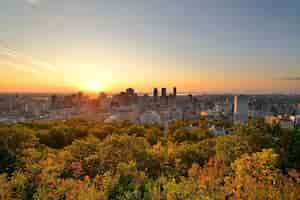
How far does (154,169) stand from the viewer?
23.1 ft

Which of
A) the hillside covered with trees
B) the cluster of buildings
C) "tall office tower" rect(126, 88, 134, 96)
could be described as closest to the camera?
the hillside covered with trees

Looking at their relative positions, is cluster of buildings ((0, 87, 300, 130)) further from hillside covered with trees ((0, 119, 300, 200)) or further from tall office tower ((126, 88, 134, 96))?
hillside covered with trees ((0, 119, 300, 200))

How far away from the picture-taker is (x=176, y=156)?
8484 mm

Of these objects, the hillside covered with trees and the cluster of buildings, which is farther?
the cluster of buildings

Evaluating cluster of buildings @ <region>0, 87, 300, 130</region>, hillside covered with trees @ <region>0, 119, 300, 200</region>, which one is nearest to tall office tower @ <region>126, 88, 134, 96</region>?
cluster of buildings @ <region>0, 87, 300, 130</region>

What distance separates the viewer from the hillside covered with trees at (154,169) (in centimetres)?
435

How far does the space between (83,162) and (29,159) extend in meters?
1.89

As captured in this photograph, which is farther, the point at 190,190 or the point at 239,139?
the point at 239,139

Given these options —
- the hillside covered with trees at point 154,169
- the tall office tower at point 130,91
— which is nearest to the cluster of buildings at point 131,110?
the tall office tower at point 130,91

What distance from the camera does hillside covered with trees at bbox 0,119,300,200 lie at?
4348mm

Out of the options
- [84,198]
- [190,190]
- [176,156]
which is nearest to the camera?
[84,198]

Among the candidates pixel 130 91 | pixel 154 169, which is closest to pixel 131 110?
pixel 130 91

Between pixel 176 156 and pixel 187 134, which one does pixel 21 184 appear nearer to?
pixel 176 156

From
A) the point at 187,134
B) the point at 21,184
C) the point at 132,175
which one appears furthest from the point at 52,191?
the point at 187,134
